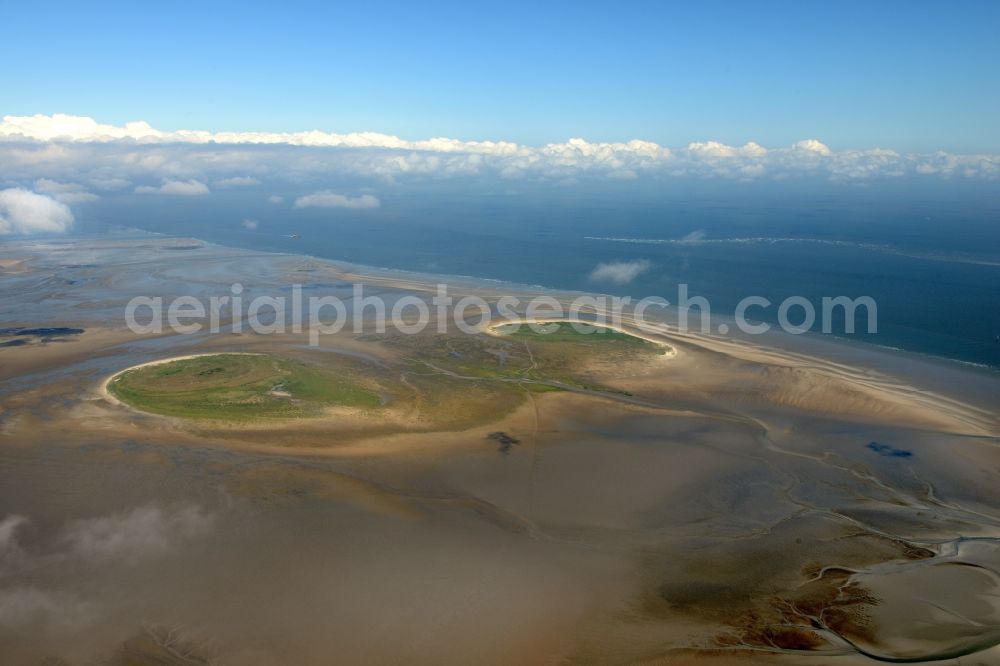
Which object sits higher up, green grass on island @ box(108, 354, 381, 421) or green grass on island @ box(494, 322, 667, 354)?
green grass on island @ box(494, 322, 667, 354)

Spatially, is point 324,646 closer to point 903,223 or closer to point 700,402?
point 700,402

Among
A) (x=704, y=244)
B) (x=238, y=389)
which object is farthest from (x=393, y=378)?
(x=704, y=244)

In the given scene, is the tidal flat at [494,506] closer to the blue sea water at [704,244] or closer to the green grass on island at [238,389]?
the green grass on island at [238,389]

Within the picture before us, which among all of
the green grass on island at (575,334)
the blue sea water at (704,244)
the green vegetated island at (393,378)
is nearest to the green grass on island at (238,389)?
the green vegetated island at (393,378)

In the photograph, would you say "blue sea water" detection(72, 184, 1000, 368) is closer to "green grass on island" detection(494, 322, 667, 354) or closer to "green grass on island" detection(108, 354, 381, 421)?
"green grass on island" detection(494, 322, 667, 354)

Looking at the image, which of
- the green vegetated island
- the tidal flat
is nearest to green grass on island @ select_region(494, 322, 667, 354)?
the green vegetated island
